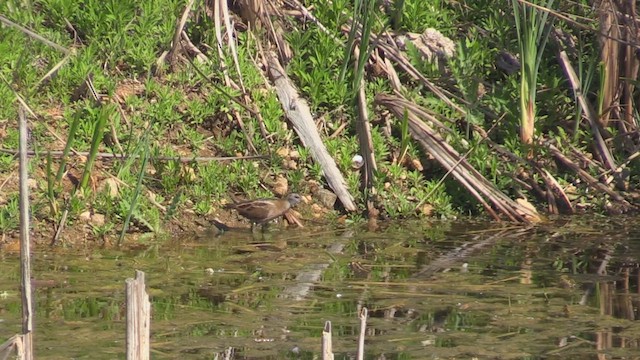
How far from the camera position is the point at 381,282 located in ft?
21.4

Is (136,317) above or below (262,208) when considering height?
below

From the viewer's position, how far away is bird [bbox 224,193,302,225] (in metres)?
7.73

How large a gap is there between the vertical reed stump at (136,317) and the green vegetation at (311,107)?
409cm

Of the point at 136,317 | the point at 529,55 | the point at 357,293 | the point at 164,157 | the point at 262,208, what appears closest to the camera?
the point at 136,317

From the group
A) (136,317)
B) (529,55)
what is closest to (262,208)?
(529,55)

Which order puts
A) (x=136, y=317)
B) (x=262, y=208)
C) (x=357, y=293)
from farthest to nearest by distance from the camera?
1. (x=262, y=208)
2. (x=357, y=293)
3. (x=136, y=317)

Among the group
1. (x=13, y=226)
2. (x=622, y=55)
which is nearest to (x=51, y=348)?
(x=13, y=226)

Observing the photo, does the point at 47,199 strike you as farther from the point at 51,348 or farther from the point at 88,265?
the point at 51,348

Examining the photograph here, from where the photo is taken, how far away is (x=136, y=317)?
349 centimetres

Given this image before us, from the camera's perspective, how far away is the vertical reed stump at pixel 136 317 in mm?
3469

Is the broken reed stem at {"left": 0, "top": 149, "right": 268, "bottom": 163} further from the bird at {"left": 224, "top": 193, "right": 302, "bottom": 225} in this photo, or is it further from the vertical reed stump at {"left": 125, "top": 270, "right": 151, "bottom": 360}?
the vertical reed stump at {"left": 125, "top": 270, "right": 151, "bottom": 360}

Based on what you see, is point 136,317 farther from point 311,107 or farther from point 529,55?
point 529,55

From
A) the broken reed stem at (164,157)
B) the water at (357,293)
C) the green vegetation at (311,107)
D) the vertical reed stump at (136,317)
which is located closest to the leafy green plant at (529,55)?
the green vegetation at (311,107)

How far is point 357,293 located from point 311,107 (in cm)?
288
